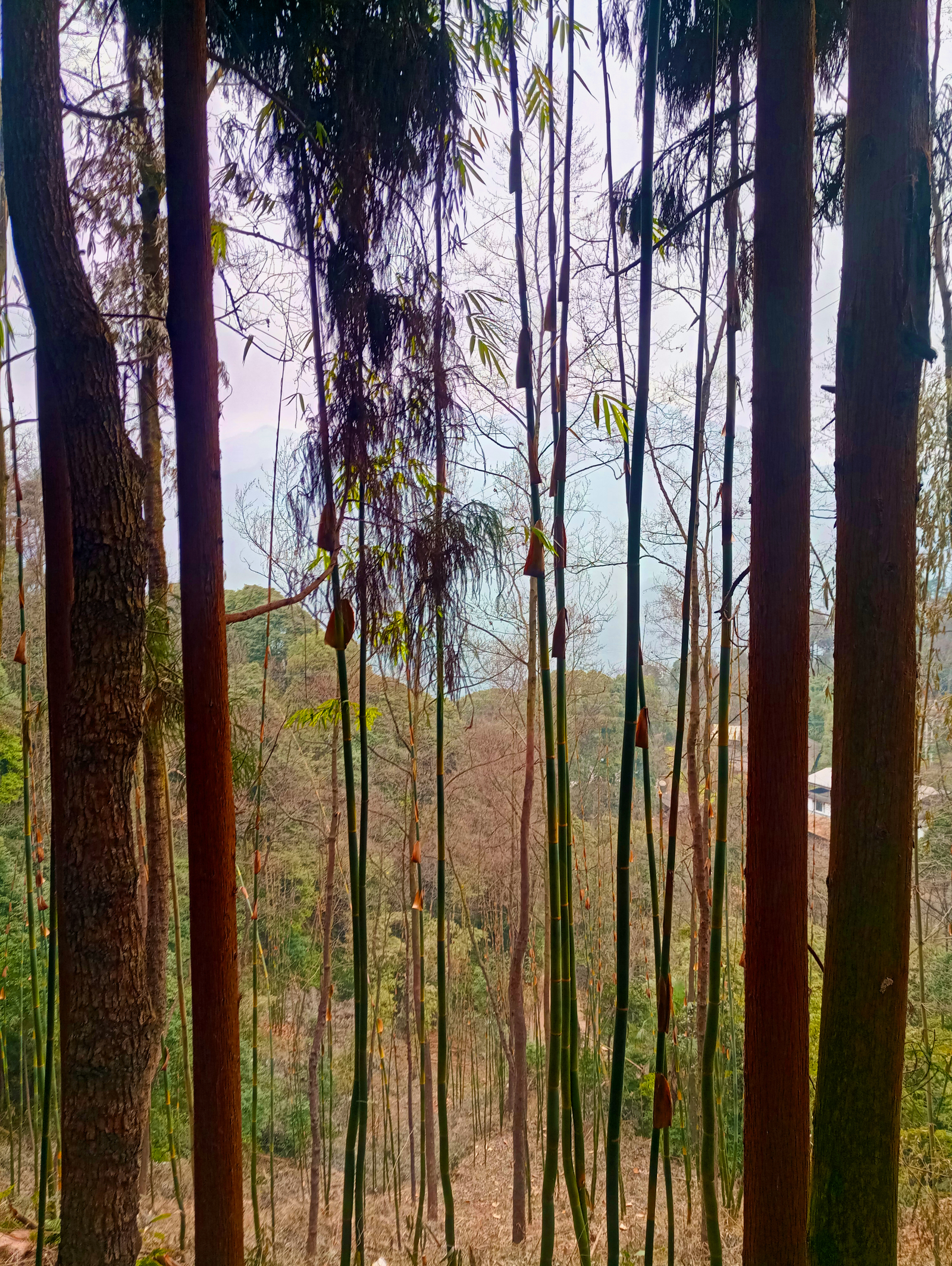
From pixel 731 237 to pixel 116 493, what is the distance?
1.38 m

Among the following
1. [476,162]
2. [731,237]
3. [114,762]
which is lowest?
[114,762]

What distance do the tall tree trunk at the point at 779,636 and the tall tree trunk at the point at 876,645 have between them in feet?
0.20

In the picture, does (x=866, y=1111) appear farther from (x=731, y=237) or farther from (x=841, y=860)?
(x=731, y=237)

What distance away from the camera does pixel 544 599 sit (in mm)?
1398

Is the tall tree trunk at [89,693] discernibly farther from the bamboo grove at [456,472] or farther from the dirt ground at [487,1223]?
the dirt ground at [487,1223]

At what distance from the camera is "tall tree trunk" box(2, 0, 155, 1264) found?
1.48 m

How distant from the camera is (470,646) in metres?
2.56

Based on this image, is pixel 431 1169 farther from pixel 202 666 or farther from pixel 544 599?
pixel 544 599

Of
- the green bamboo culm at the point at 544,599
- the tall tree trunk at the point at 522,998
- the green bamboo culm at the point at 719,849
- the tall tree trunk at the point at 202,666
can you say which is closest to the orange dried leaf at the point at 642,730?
the green bamboo culm at the point at 719,849

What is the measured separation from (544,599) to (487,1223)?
5.06m

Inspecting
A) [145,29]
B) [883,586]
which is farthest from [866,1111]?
[145,29]

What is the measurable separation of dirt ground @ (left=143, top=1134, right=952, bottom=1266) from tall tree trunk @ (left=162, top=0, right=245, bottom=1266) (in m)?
1.14

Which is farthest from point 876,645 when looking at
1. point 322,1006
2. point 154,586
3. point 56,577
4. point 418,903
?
point 322,1006

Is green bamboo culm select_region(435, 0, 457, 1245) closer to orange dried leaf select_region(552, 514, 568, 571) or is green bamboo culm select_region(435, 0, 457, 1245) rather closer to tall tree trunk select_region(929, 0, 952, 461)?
orange dried leaf select_region(552, 514, 568, 571)
